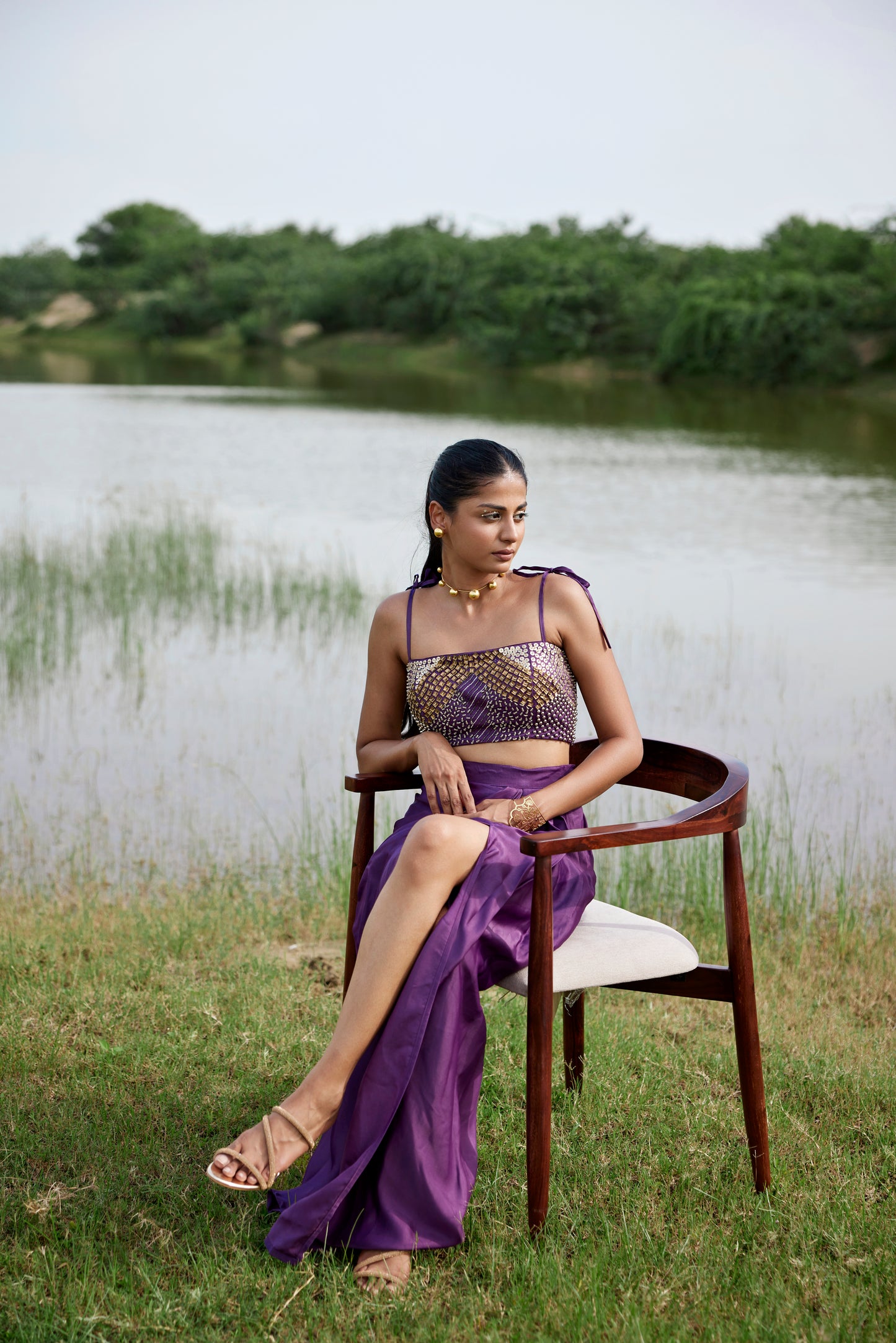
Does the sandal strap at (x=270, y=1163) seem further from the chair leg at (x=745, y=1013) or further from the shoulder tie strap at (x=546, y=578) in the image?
the shoulder tie strap at (x=546, y=578)

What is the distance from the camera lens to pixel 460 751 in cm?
291

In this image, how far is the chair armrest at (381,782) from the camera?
2896mm

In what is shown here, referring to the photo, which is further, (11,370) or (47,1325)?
(11,370)

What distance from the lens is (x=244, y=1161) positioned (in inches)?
94.5

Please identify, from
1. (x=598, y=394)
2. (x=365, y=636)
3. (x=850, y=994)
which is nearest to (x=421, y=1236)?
(x=850, y=994)

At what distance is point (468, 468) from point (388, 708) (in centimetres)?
59

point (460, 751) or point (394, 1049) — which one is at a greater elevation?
point (460, 751)

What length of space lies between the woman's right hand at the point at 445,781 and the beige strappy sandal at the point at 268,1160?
2.25ft

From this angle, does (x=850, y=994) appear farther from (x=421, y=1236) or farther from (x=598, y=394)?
(x=598, y=394)

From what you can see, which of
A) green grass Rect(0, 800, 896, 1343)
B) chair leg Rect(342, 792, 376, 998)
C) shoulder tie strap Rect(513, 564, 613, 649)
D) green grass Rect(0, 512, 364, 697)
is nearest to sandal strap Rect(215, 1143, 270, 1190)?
green grass Rect(0, 800, 896, 1343)

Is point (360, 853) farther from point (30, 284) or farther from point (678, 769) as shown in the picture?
point (30, 284)

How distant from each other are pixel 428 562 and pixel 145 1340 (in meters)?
1.70

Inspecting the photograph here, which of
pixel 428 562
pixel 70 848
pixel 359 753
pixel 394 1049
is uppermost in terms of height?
pixel 428 562

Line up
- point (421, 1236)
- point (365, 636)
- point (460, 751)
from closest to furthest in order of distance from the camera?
point (421, 1236) → point (460, 751) → point (365, 636)
